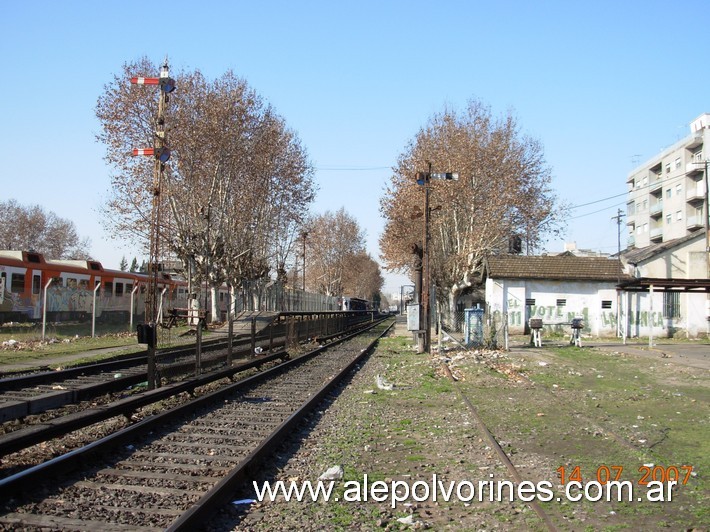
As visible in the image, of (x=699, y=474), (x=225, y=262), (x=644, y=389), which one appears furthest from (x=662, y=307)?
(x=699, y=474)

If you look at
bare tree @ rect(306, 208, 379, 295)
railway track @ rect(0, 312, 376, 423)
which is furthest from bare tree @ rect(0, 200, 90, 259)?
railway track @ rect(0, 312, 376, 423)

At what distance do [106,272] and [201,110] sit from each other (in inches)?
432

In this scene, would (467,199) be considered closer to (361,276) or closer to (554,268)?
(554,268)

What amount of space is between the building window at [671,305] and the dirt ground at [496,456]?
18.3m

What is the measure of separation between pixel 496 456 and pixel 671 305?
93.3 feet

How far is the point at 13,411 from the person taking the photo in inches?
333

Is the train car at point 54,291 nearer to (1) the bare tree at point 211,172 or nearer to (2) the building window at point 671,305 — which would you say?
(1) the bare tree at point 211,172

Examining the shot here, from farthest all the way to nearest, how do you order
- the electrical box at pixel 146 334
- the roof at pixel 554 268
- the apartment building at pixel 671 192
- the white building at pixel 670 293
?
the apartment building at pixel 671 192 → the roof at pixel 554 268 → the white building at pixel 670 293 → the electrical box at pixel 146 334

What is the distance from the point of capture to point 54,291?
28.2 meters

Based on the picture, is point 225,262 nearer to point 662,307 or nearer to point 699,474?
point 662,307

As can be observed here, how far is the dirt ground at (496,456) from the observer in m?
5.08

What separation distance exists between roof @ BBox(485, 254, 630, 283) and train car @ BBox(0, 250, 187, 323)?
17.6 meters

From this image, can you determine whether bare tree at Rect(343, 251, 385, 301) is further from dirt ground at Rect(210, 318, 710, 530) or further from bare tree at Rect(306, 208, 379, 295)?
dirt ground at Rect(210, 318, 710, 530)
